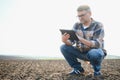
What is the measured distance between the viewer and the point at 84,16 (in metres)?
7.53

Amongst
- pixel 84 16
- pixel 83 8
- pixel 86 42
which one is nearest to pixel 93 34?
pixel 86 42

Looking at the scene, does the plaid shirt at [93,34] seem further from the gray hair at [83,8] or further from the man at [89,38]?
the gray hair at [83,8]

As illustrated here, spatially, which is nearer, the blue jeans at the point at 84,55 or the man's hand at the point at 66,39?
the blue jeans at the point at 84,55

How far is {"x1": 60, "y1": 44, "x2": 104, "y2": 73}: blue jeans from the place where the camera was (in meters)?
7.43

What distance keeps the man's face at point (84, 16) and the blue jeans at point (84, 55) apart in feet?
2.68

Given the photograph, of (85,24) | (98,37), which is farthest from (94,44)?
(85,24)

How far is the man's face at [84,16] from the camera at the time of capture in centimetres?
749

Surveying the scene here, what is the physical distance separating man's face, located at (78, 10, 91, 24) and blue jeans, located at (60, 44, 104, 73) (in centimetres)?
82

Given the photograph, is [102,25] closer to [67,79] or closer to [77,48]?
[77,48]

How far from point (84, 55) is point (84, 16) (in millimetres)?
1175

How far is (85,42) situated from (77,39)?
47 centimetres

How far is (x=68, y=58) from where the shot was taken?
8.45 m

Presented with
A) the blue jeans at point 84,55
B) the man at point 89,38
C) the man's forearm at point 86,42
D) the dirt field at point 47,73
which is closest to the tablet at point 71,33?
the man at point 89,38

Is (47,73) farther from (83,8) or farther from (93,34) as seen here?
(83,8)
